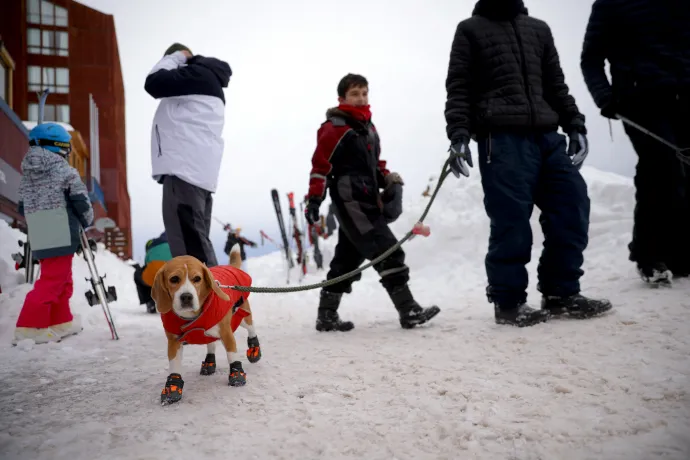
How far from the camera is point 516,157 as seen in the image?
3.28 metres

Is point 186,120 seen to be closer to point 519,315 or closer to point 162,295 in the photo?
point 162,295

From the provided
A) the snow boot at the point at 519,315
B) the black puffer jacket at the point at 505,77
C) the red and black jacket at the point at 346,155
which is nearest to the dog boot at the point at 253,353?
the red and black jacket at the point at 346,155

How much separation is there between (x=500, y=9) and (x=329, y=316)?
2.85m

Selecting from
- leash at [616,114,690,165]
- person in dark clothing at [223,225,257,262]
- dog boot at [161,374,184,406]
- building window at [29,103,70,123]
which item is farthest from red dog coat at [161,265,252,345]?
building window at [29,103,70,123]

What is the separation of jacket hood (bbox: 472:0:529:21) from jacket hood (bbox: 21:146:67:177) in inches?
147

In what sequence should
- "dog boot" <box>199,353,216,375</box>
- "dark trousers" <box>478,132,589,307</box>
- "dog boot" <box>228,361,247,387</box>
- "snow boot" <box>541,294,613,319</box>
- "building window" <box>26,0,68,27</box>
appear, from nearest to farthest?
"dog boot" <box>228,361,247,387</box> → "dog boot" <box>199,353,216,375</box> → "snow boot" <box>541,294,613,319</box> → "dark trousers" <box>478,132,589,307</box> → "building window" <box>26,0,68,27</box>

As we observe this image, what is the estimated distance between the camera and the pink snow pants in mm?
3550

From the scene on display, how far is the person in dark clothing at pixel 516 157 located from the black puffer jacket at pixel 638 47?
2.48ft

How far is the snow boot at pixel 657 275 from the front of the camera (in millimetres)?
3646

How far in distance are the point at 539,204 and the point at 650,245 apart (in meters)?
1.13

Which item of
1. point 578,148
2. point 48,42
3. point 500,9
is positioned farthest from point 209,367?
point 48,42

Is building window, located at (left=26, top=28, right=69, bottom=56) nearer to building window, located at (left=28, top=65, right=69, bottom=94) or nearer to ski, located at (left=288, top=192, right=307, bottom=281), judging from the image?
building window, located at (left=28, top=65, right=69, bottom=94)

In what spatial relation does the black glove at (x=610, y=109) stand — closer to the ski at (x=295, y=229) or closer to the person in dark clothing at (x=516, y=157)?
the person in dark clothing at (x=516, y=157)

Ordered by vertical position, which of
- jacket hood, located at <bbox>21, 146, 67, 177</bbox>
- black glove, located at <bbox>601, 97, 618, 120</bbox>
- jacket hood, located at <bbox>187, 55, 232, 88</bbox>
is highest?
jacket hood, located at <bbox>187, 55, 232, 88</bbox>
